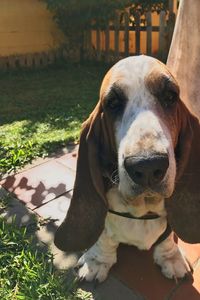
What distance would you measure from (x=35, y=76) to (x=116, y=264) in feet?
22.7

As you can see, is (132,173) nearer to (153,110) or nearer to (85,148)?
(153,110)

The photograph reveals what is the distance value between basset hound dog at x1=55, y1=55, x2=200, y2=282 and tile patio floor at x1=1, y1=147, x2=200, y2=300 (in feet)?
0.28

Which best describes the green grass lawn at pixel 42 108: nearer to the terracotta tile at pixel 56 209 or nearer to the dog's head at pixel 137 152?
the terracotta tile at pixel 56 209

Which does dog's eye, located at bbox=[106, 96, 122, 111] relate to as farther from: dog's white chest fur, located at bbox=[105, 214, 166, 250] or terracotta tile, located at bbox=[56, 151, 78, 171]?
terracotta tile, located at bbox=[56, 151, 78, 171]

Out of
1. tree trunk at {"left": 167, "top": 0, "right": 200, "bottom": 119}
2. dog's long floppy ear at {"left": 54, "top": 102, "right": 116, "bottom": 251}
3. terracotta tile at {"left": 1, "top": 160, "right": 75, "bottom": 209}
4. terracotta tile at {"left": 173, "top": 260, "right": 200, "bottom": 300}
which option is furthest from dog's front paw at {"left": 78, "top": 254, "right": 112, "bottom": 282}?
tree trunk at {"left": 167, "top": 0, "right": 200, "bottom": 119}

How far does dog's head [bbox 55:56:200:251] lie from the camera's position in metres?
2.02

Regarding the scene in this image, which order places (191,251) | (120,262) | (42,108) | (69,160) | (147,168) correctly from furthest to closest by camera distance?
1. (42,108)
2. (69,160)
3. (191,251)
4. (120,262)
5. (147,168)

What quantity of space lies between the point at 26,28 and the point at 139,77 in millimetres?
8666

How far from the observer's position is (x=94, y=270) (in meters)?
2.87

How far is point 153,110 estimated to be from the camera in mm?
2172

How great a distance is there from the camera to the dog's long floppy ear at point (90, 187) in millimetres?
2512

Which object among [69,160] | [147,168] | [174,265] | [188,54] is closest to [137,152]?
[147,168]

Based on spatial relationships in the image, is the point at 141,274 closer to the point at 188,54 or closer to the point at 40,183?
the point at 40,183

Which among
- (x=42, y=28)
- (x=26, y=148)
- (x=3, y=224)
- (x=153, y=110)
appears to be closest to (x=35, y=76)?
(x=42, y=28)
